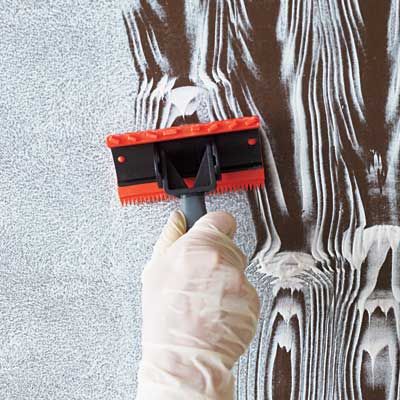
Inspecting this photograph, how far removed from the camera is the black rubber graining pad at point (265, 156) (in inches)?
36.4

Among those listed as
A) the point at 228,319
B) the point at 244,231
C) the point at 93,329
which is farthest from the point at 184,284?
the point at 93,329

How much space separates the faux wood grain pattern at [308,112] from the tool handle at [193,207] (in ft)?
0.46

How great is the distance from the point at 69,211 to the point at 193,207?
273 millimetres

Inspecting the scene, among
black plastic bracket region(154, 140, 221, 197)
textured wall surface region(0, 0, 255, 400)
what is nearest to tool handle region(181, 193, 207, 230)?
black plastic bracket region(154, 140, 221, 197)

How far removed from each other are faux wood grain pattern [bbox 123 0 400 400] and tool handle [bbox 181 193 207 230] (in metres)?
0.14

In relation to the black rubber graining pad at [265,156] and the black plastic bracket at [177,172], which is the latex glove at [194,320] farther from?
the black rubber graining pad at [265,156]

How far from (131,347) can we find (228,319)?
36 centimetres

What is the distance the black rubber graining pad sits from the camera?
926 millimetres

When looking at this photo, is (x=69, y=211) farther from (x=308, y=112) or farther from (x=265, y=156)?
(x=308, y=112)

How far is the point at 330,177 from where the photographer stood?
3.10 feet

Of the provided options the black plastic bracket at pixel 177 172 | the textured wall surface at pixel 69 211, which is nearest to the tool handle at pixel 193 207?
the black plastic bracket at pixel 177 172

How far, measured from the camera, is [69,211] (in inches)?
38.5

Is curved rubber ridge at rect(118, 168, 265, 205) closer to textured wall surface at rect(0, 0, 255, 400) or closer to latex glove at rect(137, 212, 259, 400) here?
textured wall surface at rect(0, 0, 255, 400)

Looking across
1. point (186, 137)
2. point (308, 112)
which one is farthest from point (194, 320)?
point (308, 112)
